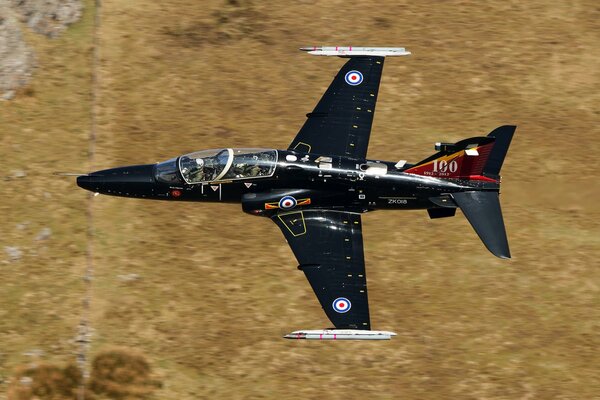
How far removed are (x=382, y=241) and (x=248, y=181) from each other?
17.5 feet

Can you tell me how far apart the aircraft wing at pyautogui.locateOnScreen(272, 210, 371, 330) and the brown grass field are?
6.10 feet

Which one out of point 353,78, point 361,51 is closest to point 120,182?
point 353,78

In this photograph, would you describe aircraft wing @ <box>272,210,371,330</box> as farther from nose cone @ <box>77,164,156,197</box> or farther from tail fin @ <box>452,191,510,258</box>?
nose cone @ <box>77,164,156,197</box>

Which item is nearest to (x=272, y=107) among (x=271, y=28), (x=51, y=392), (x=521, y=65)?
(x=271, y=28)

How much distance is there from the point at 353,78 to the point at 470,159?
5.87 metres

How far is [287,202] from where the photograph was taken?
32.9m

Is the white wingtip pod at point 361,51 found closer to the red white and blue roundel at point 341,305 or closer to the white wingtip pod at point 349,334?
the red white and blue roundel at point 341,305

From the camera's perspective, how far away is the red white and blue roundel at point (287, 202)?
108 feet

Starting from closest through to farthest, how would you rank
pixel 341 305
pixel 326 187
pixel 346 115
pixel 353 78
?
pixel 341 305, pixel 326 187, pixel 346 115, pixel 353 78

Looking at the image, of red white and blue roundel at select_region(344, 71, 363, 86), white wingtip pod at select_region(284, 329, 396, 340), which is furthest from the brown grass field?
red white and blue roundel at select_region(344, 71, 363, 86)

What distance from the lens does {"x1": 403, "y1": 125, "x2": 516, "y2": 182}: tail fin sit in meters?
32.3

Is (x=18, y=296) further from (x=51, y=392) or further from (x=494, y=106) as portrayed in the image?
(x=494, y=106)

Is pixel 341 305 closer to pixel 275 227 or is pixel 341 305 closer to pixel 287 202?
pixel 287 202

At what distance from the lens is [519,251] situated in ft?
114
